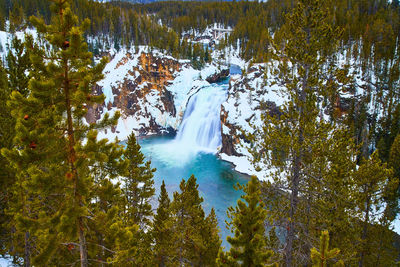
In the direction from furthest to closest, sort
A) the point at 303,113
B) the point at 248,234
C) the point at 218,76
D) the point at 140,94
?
the point at 218,76 → the point at 140,94 → the point at 303,113 → the point at 248,234

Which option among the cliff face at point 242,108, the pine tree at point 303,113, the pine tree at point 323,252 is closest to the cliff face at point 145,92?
the cliff face at point 242,108

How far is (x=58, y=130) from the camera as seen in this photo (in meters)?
6.25

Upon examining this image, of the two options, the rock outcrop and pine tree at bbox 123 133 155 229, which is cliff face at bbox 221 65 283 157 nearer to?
the rock outcrop

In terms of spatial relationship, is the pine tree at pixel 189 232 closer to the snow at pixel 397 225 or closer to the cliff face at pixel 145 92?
the snow at pixel 397 225

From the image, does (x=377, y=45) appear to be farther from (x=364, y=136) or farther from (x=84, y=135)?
(x=84, y=135)

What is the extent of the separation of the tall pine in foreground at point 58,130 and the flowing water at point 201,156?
21.6 m

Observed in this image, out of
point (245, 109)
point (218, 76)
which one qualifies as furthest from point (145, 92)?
point (245, 109)

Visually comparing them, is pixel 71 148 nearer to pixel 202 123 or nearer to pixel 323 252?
pixel 323 252

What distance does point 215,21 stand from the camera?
5571 inches

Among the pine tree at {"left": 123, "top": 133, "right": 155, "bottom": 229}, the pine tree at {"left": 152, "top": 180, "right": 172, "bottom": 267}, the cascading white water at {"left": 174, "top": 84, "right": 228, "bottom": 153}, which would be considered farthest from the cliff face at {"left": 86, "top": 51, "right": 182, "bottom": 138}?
the pine tree at {"left": 152, "top": 180, "right": 172, "bottom": 267}

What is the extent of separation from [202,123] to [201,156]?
41.3ft

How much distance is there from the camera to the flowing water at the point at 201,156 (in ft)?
114

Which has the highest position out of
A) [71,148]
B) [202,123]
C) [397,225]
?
[71,148]

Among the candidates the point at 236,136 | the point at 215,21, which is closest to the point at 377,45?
the point at 236,136
